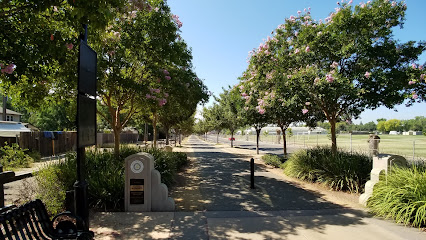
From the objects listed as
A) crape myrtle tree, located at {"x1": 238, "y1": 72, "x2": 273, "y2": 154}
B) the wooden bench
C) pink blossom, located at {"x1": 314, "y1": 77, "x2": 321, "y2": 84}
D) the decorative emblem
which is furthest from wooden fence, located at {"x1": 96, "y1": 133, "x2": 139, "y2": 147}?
the wooden bench

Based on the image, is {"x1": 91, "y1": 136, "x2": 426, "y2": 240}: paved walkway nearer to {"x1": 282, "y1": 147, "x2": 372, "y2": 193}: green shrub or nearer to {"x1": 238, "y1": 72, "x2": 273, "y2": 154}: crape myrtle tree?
{"x1": 282, "y1": 147, "x2": 372, "y2": 193}: green shrub

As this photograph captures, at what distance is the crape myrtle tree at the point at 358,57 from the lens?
862cm

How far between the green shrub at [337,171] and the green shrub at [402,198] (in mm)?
2184

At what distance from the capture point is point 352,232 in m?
4.99

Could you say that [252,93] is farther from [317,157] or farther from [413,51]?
[413,51]

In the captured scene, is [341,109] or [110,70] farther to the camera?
[341,109]

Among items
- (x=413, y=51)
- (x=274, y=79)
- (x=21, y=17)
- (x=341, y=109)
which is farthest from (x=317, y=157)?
(x=21, y=17)

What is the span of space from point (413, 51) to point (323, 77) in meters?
3.14

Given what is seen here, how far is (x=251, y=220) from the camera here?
5645 millimetres

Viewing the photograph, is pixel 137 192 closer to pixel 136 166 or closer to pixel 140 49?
pixel 136 166

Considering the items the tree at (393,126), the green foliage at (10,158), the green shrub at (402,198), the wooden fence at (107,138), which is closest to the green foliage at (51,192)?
the green foliage at (10,158)

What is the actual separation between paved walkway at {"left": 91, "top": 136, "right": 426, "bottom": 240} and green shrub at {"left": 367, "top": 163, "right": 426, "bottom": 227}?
28 centimetres

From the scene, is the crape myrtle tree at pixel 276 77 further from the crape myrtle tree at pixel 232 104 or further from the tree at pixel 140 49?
the tree at pixel 140 49

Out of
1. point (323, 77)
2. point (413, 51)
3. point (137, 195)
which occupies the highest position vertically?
point (413, 51)
